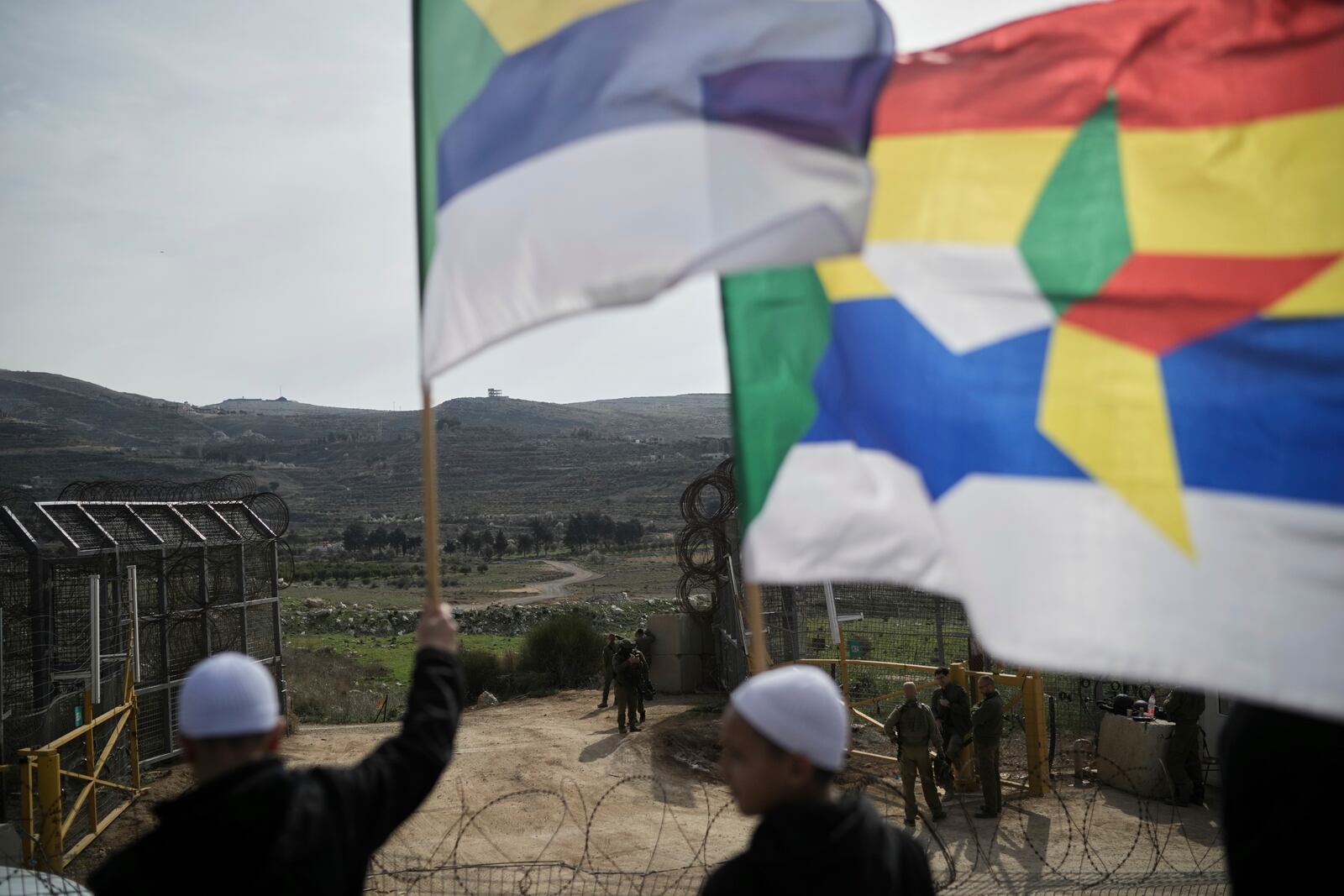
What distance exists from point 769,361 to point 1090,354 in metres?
1.09

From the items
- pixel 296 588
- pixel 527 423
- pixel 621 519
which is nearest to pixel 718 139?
pixel 296 588

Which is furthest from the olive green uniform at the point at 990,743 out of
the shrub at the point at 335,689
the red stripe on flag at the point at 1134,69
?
the shrub at the point at 335,689

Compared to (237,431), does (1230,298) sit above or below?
below

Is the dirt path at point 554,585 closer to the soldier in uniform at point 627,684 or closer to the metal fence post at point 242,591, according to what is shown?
the soldier in uniform at point 627,684

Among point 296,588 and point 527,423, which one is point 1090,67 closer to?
point 296,588

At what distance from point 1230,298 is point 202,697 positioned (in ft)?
9.92

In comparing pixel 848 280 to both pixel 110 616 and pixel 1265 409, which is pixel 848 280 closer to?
pixel 1265 409

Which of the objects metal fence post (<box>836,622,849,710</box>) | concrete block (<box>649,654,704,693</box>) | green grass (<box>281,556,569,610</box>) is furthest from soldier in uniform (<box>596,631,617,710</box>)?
green grass (<box>281,556,569,610</box>)

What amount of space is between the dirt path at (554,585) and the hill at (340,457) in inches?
688

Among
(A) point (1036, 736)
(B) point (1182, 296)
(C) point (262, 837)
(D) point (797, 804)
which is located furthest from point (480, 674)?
(D) point (797, 804)

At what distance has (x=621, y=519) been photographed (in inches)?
3538

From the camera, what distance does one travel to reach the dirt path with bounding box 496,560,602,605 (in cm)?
5314

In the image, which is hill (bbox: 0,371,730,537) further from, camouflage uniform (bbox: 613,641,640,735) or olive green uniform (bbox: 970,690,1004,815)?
olive green uniform (bbox: 970,690,1004,815)

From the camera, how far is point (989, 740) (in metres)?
12.6
